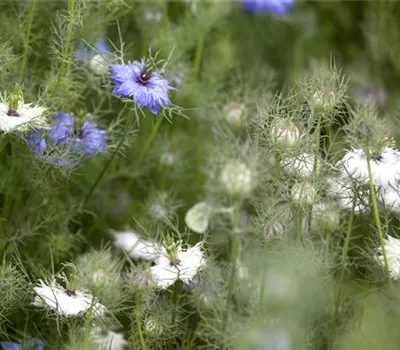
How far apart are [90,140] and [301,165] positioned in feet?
0.99

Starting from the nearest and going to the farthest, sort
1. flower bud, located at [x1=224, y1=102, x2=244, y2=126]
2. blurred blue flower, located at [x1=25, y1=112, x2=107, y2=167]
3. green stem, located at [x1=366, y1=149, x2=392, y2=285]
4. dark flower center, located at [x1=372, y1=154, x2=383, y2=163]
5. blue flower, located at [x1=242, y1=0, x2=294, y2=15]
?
green stem, located at [x1=366, y1=149, x2=392, y2=285] < dark flower center, located at [x1=372, y1=154, x2=383, y2=163] < blurred blue flower, located at [x1=25, y1=112, x2=107, y2=167] < flower bud, located at [x1=224, y1=102, x2=244, y2=126] < blue flower, located at [x1=242, y1=0, x2=294, y2=15]

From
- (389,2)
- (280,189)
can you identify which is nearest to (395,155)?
(280,189)

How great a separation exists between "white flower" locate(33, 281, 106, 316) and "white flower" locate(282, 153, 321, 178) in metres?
0.27

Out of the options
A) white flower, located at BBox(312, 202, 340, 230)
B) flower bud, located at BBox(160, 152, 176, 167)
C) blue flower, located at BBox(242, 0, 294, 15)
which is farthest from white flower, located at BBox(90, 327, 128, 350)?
blue flower, located at BBox(242, 0, 294, 15)

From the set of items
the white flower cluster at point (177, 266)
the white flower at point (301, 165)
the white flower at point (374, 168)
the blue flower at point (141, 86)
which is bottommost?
the white flower cluster at point (177, 266)

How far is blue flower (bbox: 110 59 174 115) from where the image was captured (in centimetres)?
101

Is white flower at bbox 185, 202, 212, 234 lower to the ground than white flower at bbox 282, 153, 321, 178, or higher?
lower

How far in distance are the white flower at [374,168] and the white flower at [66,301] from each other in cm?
31

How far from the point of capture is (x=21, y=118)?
3.18 ft

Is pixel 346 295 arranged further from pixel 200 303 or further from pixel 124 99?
pixel 124 99

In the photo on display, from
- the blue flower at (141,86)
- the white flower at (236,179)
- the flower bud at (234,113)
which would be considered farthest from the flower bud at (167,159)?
the white flower at (236,179)

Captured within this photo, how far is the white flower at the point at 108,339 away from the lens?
98 cm

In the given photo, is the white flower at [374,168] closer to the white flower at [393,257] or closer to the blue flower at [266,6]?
the white flower at [393,257]

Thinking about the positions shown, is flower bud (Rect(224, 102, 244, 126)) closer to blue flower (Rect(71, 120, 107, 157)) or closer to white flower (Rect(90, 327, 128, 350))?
blue flower (Rect(71, 120, 107, 157))
